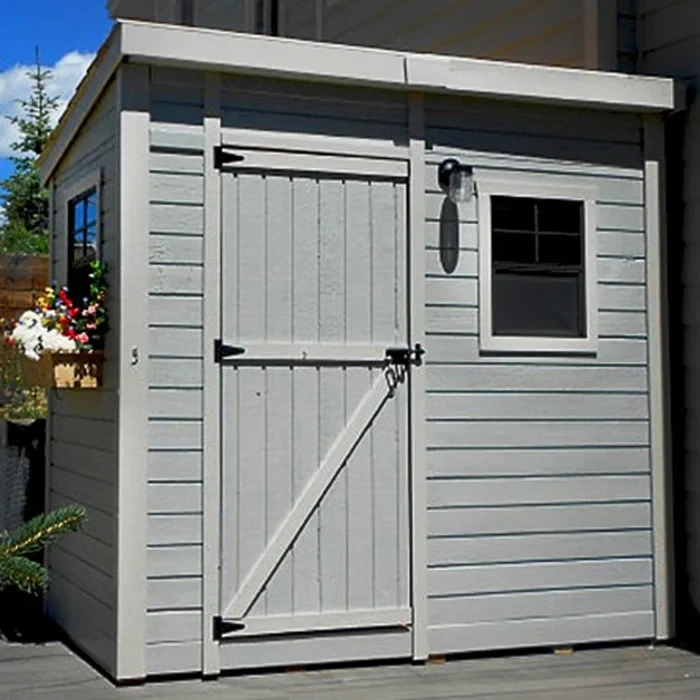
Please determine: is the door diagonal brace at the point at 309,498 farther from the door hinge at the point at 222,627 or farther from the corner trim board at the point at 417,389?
the corner trim board at the point at 417,389

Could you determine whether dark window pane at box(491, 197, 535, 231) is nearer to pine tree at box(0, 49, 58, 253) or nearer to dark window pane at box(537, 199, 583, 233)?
dark window pane at box(537, 199, 583, 233)

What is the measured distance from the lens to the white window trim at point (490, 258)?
5.02 metres

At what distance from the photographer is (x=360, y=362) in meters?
4.84

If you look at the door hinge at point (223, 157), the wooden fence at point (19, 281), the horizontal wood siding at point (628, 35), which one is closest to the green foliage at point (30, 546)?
the door hinge at point (223, 157)

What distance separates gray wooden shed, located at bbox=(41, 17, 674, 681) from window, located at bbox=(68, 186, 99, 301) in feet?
0.39

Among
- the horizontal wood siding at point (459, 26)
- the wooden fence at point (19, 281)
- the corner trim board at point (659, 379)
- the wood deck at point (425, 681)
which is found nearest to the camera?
the wood deck at point (425, 681)

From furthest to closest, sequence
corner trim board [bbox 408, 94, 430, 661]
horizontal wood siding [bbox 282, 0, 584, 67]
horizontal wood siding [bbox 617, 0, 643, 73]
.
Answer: horizontal wood siding [bbox 282, 0, 584, 67] < horizontal wood siding [bbox 617, 0, 643, 73] < corner trim board [bbox 408, 94, 430, 661]

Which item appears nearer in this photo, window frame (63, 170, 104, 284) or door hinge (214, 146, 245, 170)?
door hinge (214, 146, 245, 170)

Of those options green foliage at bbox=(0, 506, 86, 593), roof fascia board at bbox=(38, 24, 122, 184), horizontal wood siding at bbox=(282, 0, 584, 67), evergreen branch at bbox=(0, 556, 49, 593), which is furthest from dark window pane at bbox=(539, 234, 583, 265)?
evergreen branch at bbox=(0, 556, 49, 593)

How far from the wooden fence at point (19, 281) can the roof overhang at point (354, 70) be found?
191 centimetres

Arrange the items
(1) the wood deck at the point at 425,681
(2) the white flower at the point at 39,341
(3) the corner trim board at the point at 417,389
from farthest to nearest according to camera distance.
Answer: (3) the corner trim board at the point at 417,389 → (2) the white flower at the point at 39,341 → (1) the wood deck at the point at 425,681

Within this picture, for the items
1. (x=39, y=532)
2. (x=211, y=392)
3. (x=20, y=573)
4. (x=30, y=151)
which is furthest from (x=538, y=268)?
(x=30, y=151)

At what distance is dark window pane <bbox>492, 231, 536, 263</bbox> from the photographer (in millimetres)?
5080

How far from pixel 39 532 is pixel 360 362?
84.4 inches
